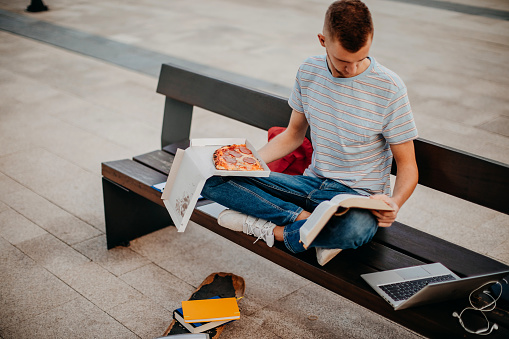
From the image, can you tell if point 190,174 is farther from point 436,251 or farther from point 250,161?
point 436,251

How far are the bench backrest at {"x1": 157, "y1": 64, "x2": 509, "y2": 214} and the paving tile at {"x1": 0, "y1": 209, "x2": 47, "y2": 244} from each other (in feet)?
3.56

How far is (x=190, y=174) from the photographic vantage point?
8.55 feet

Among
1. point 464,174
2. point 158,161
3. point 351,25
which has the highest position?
point 351,25

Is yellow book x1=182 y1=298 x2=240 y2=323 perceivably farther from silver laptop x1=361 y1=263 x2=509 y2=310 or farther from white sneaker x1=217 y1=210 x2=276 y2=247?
silver laptop x1=361 y1=263 x2=509 y2=310

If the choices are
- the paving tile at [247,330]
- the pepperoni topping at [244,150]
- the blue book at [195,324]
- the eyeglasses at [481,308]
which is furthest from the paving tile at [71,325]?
the eyeglasses at [481,308]

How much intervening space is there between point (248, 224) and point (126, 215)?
1.19 meters

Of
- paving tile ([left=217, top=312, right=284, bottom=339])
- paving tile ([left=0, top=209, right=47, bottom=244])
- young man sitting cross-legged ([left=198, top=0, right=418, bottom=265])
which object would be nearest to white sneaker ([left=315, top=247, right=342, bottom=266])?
young man sitting cross-legged ([left=198, top=0, right=418, bottom=265])

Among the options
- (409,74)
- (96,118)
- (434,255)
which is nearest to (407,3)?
(409,74)

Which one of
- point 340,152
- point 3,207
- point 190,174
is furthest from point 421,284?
point 3,207

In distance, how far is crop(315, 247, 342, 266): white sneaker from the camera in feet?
7.50

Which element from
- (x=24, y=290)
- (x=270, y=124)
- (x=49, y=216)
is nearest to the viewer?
(x=24, y=290)

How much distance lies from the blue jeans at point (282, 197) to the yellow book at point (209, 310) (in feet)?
1.64

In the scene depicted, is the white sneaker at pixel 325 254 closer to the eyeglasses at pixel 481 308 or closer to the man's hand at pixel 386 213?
the man's hand at pixel 386 213

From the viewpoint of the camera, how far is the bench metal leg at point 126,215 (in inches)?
130
